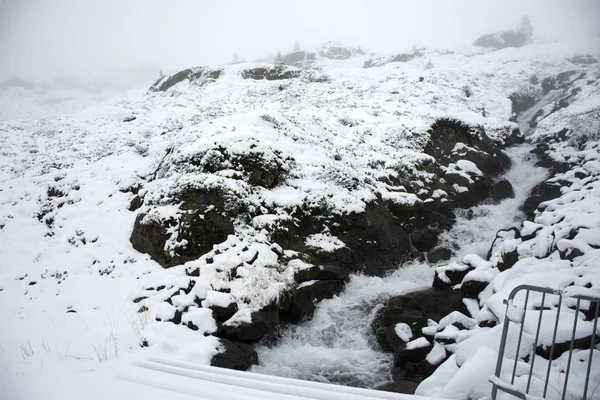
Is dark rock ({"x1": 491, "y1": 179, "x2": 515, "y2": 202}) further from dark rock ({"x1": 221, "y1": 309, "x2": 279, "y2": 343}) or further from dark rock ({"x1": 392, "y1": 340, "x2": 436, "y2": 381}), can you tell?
dark rock ({"x1": 221, "y1": 309, "x2": 279, "y2": 343})

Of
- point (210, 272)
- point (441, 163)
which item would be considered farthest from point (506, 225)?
point (210, 272)

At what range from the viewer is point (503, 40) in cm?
5662

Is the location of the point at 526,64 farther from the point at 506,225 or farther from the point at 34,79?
the point at 34,79

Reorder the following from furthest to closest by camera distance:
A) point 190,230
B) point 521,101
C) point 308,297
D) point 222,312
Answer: point 521,101 < point 190,230 < point 308,297 < point 222,312

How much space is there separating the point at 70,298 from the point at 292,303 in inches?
205

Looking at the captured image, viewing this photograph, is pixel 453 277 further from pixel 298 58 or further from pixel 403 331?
pixel 298 58

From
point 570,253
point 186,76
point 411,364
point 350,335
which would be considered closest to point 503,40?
point 186,76

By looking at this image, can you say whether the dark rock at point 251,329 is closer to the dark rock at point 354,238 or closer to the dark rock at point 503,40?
the dark rock at point 354,238

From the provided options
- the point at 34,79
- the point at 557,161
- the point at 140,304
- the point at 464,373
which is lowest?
the point at 140,304

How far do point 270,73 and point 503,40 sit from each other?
49986 mm

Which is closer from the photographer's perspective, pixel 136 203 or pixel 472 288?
pixel 472 288

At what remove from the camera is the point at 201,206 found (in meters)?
8.41

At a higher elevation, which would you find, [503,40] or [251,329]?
[503,40]

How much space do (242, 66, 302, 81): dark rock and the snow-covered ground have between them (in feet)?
43.6
